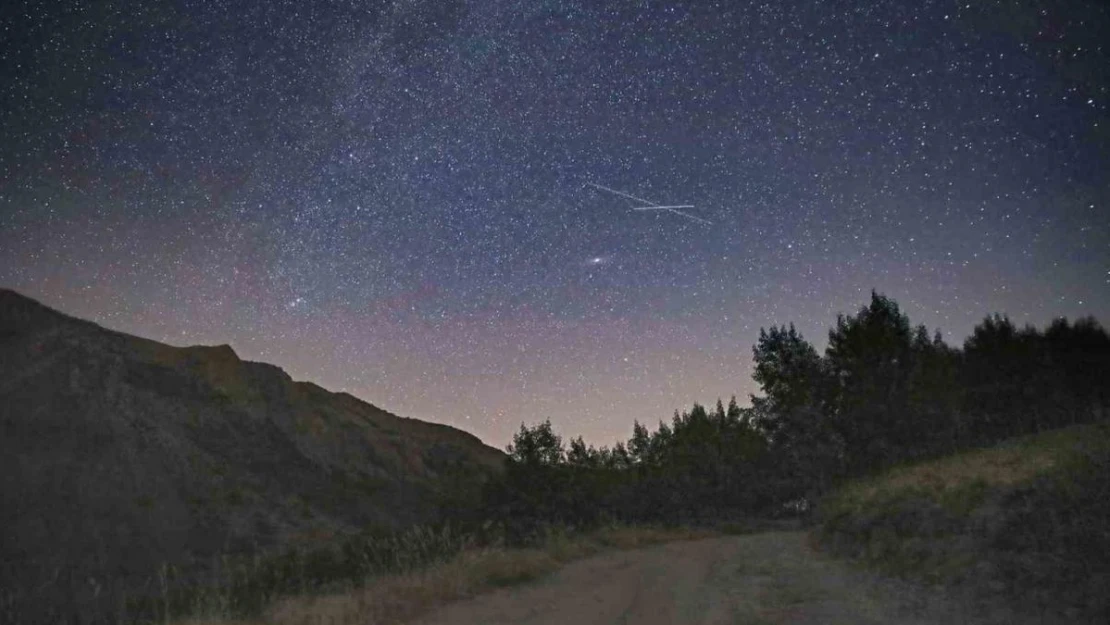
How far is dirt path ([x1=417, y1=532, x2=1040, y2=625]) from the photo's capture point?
7.82 meters

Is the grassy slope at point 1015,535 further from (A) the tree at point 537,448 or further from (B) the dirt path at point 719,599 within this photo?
(A) the tree at point 537,448

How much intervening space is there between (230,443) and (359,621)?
272ft

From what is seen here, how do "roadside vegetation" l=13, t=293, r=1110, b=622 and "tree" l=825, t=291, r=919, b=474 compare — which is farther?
"tree" l=825, t=291, r=919, b=474

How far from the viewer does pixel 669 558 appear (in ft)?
55.1

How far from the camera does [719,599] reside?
9555mm

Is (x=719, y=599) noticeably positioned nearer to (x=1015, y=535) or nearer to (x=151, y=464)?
(x=1015, y=535)

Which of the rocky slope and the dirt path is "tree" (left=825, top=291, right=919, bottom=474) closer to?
the rocky slope

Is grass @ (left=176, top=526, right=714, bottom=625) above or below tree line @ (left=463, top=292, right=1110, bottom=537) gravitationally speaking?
below

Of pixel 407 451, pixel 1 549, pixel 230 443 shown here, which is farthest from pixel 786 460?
pixel 407 451

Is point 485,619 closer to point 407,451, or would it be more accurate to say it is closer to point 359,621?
point 359,621

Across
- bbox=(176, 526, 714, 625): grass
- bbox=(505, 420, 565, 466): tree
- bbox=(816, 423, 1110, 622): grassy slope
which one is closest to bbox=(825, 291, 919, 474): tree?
bbox=(505, 420, 565, 466): tree

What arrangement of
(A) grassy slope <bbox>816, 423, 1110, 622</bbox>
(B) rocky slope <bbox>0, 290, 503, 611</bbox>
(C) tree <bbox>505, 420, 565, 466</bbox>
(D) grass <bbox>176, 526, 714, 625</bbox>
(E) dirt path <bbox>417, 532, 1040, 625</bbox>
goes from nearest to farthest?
(A) grassy slope <bbox>816, 423, 1110, 622</bbox> < (E) dirt path <bbox>417, 532, 1040, 625</bbox> < (D) grass <bbox>176, 526, 714, 625</bbox> < (C) tree <bbox>505, 420, 565, 466</bbox> < (B) rocky slope <bbox>0, 290, 503, 611</bbox>

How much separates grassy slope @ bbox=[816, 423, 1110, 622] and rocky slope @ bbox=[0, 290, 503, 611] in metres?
33.7

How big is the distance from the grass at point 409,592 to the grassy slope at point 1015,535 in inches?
234
